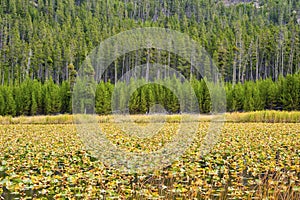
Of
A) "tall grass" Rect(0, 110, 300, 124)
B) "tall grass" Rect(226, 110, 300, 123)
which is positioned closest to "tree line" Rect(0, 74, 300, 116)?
"tall grass" Rect(0, 110, 300, 124)

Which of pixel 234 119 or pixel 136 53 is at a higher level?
pixel 136 53

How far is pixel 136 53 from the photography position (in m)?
65.1

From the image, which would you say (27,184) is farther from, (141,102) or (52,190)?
(141,102)

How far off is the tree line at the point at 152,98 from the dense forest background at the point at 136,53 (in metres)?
0.10

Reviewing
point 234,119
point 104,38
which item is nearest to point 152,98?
point 234,119

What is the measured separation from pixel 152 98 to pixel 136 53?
78.6 feet

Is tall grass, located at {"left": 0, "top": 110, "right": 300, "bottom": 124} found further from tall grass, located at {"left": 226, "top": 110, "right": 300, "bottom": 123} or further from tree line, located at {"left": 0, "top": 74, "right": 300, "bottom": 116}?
tree line, located at {"left": 0, "top": 74, "right": 300, "bottom": 116}

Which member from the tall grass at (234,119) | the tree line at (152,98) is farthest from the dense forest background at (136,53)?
the tall grass at (234,119)

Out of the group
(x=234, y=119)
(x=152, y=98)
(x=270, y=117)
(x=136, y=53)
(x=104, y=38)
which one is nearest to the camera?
(x=270, y=117)

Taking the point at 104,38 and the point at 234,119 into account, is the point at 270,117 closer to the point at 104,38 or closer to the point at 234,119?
the point at 234,119

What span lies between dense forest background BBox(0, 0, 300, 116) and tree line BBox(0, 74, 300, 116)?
3.8 inches

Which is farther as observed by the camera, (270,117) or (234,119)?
(234,119)

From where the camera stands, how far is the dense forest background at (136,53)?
4119 centimetres

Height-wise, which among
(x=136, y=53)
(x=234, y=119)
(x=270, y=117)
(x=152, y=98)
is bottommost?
(x=234, y=119)
